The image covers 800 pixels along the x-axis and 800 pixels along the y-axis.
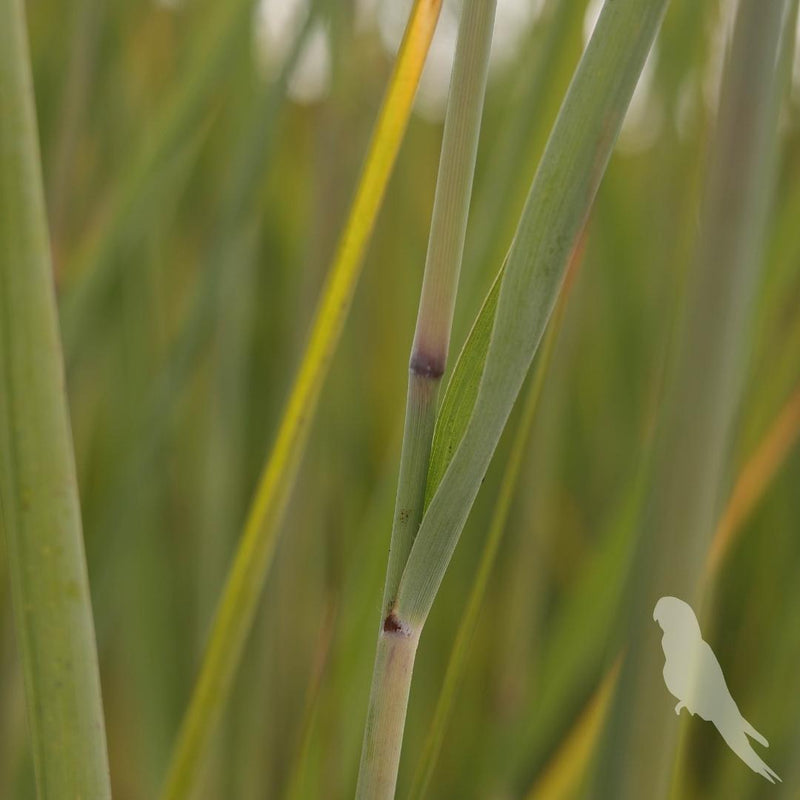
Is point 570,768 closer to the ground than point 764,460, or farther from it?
closer to the ground

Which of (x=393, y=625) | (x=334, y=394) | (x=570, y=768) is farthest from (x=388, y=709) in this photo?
(x=334, y=394)

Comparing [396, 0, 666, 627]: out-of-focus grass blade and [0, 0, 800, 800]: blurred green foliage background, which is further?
[0, 0, 800, 800]: blurred green foliage background

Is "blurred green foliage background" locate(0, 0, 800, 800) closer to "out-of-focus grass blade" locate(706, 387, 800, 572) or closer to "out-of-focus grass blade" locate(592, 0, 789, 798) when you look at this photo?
"out-of-focus grass blade" locate(706, 387, 800, 572)

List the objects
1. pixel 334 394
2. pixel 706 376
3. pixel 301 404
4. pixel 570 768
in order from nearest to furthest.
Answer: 1. pixel 706 376
2. pixel 301 404
3. pixel 570 768
4. pixel 334 394

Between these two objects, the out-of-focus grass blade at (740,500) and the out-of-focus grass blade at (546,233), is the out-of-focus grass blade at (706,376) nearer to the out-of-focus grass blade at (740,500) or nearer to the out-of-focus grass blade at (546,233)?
the out-of-focus grass blade at (546,233)

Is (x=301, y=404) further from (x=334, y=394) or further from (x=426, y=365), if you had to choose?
(x=334, y=394)

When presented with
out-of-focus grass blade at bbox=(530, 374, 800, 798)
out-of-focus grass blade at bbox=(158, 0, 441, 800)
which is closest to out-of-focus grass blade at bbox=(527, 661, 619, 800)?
out-of-focus grass blade at bbox=(530, 374, 800, 798)

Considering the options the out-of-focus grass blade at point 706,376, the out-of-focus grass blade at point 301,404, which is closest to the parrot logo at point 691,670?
the out-of-focus grass blade at point 706,376
